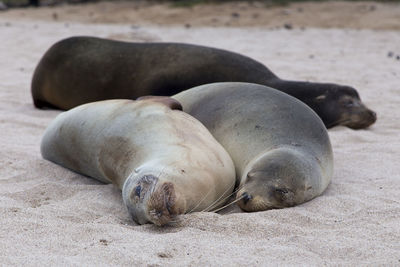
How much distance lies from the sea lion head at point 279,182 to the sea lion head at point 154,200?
1.39 ft

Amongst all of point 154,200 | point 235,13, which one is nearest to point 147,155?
point 154,200

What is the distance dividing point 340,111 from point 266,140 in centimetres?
189

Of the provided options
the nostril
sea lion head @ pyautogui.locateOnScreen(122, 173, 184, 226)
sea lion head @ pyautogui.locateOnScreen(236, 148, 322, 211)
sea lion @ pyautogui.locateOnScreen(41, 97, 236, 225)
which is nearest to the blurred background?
sea lion @ pyautogui.locateOnScreen(41, 97, 236, 225)

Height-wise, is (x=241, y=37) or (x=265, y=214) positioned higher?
(x=265, y=214)

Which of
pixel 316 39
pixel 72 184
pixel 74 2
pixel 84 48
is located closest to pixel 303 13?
pixel 316 39

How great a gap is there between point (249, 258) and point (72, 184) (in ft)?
4.89

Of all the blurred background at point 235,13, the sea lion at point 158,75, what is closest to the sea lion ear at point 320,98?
the sea lion at point 158,75

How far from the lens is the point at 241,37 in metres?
11.4

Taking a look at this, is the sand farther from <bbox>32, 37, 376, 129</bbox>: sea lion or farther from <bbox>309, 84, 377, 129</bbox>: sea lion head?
<bbox>32, 37, 376, 129</bbox>: sea lion

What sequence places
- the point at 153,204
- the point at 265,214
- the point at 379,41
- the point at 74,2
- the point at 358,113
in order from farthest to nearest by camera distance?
the point at 74,2 → the point at 379,41 → the point at 358,113 → the point at 265,214 → the point at 153,204

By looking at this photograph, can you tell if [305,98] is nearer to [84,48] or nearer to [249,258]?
[84,48]

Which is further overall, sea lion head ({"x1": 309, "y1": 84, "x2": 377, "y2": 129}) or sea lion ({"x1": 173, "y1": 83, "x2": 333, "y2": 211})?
sea lion head ({"x1": 309, "y1": 84, "x2": 377, "y2": 129})

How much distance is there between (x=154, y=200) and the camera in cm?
296

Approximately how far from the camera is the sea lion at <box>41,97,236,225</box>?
9.95ft
